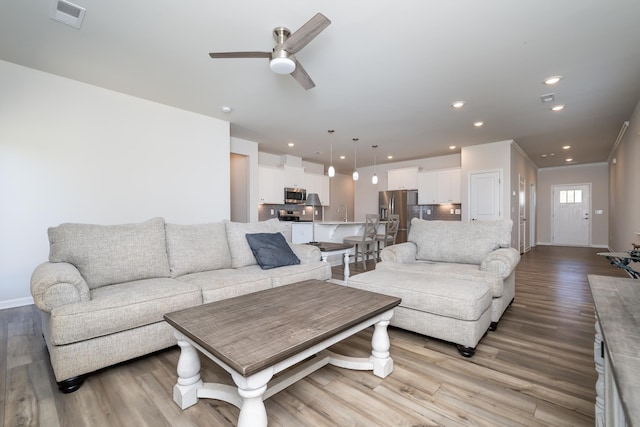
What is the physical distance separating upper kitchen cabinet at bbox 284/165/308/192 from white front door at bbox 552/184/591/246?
27.8ft

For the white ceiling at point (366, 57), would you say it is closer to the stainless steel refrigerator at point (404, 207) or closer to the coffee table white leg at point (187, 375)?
the coffee table white leg at point (187, 375)

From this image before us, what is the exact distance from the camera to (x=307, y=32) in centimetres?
200

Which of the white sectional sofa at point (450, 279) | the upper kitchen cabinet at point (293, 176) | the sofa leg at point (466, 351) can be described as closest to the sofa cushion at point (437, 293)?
the white sectional sofa at point (450, 279)

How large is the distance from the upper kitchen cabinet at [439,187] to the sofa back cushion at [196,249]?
586 centimetres

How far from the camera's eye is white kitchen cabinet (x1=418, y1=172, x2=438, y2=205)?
23.9ft

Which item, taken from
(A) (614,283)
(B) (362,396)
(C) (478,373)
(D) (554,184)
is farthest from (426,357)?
(D) (554,184)

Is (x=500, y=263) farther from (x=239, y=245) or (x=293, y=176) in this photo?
(x=293, y=176)

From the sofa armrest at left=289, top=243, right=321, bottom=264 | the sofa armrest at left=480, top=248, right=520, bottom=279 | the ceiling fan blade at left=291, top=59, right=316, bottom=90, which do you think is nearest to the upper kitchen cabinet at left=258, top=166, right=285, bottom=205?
the sofa armrest at left=289, top=243, right=321, bottom=264

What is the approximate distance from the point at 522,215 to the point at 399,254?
5.99m

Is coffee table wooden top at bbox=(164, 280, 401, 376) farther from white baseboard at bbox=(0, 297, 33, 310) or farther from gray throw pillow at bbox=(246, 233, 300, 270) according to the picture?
white baseboard at bbox=(0, 297, 33, 310)

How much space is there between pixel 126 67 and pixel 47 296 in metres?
2.50

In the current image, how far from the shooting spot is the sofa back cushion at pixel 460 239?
2.96 meters

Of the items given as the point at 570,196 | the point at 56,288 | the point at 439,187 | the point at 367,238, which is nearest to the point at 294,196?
the point at 367,238

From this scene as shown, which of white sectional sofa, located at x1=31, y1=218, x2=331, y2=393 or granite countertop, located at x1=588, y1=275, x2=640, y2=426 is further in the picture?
white sectional sofa, located at x1=31, y1=218, x2=331, y2=393
